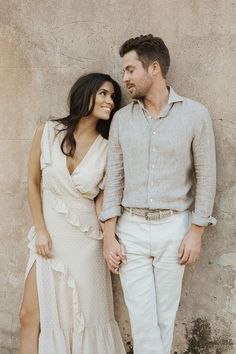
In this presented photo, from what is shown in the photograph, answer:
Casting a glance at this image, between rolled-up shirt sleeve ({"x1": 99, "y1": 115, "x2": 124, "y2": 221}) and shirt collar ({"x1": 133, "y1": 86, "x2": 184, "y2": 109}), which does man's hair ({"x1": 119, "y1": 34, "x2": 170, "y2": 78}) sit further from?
rolled-up shirt sleeve ({"x1": 99, "y1": 115, "x2": 124, "y2": 221})

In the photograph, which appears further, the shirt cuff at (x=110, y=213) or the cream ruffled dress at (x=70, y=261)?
the cream ruffled dress at (x=70, y=261)

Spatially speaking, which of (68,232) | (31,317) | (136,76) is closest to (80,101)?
(136,76)

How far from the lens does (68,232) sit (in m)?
4.12

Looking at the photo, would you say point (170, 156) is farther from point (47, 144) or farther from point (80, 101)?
point (47, 144)

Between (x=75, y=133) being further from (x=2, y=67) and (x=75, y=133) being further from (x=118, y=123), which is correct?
(x=2, y=67)

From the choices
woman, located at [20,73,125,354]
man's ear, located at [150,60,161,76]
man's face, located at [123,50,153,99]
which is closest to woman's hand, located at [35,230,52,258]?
woman, located at [20,73,125,354]

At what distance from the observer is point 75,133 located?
162 inches

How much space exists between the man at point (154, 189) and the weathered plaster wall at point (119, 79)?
26cm

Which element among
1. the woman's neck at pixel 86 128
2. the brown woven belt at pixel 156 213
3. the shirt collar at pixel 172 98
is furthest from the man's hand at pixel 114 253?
the shirt collar at pixel 172 98

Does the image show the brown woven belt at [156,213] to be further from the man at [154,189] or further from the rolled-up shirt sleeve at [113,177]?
the rolled-up shirt sleeve at [113,177]

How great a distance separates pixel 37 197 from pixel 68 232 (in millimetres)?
298

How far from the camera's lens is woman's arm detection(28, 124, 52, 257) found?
4086mm

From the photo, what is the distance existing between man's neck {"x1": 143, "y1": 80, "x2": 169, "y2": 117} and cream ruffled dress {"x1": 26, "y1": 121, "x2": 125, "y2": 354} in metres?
0.45

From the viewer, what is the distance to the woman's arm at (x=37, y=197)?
13.4 ft
